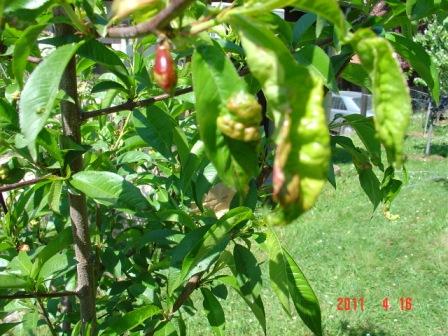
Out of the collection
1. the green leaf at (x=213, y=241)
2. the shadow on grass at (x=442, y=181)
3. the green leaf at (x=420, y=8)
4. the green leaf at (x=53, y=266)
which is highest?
the green leaf at (x=420, y=8)

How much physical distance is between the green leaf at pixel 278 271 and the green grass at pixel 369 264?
2.73 meters

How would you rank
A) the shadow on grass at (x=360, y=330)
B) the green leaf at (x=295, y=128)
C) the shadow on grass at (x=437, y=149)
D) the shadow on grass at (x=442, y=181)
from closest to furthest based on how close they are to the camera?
1. the green leaf at (x=295, y=128)
2. the shadow on grass at (x=360, y=330)
3. the shadow on grass at (x=442, y=181)
4. the shadow on grass at (x=437, y=149)

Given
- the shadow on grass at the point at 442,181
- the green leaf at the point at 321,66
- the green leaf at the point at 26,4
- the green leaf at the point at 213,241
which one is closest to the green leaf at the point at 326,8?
the green leaf at the point at 321,66

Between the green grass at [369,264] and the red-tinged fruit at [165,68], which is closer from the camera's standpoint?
the red-tinged fruit at [165,68]

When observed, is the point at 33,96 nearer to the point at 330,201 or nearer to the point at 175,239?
the point at 175,239

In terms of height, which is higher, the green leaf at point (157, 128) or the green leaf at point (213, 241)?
the green leaf at point (157, 128)

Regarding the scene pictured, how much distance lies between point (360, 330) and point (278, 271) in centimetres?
285

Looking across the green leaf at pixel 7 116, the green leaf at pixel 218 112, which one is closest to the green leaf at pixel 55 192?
the green leaf at pixel 7 116

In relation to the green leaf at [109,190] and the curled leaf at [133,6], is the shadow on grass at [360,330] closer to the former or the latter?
the green leaf at [109,190]

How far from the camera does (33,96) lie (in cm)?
68

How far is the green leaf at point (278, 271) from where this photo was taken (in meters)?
0.97

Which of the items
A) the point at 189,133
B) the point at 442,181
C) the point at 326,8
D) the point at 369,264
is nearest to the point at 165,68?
the point at 326,8

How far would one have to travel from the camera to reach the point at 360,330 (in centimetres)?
358

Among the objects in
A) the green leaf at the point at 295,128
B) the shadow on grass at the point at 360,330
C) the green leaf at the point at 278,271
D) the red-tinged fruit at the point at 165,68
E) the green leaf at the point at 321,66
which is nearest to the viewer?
the green leaf at the point at 295,128
